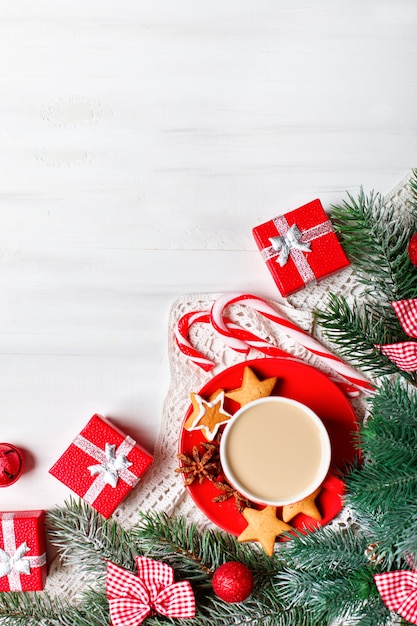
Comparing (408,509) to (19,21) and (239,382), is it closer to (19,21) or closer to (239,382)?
(239,382)

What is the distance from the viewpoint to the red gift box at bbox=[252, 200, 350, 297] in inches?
53.3

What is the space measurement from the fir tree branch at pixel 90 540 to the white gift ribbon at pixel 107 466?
0.05 meters

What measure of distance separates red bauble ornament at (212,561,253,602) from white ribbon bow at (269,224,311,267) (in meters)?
0.62

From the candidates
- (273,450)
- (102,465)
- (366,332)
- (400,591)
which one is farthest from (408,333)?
(102,465)

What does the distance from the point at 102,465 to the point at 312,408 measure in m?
0.46

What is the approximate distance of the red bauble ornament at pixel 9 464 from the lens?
137 centimetres

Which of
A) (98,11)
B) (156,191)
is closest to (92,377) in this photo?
(156,191)

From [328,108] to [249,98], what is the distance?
0.59ft

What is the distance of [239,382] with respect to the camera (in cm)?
134

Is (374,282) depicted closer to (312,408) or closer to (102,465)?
(312,408)

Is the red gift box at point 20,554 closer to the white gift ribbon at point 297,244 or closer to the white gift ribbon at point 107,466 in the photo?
the white gift ribbon at point 107,466

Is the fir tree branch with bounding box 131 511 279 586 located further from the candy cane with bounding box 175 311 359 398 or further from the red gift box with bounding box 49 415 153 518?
the candy cane with bounding box 175 311 359 398

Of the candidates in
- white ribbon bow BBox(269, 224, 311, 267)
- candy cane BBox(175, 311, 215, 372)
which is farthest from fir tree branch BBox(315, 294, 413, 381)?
candy cane BBox(175, 311, 215, 372)

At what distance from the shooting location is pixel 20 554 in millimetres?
1348
